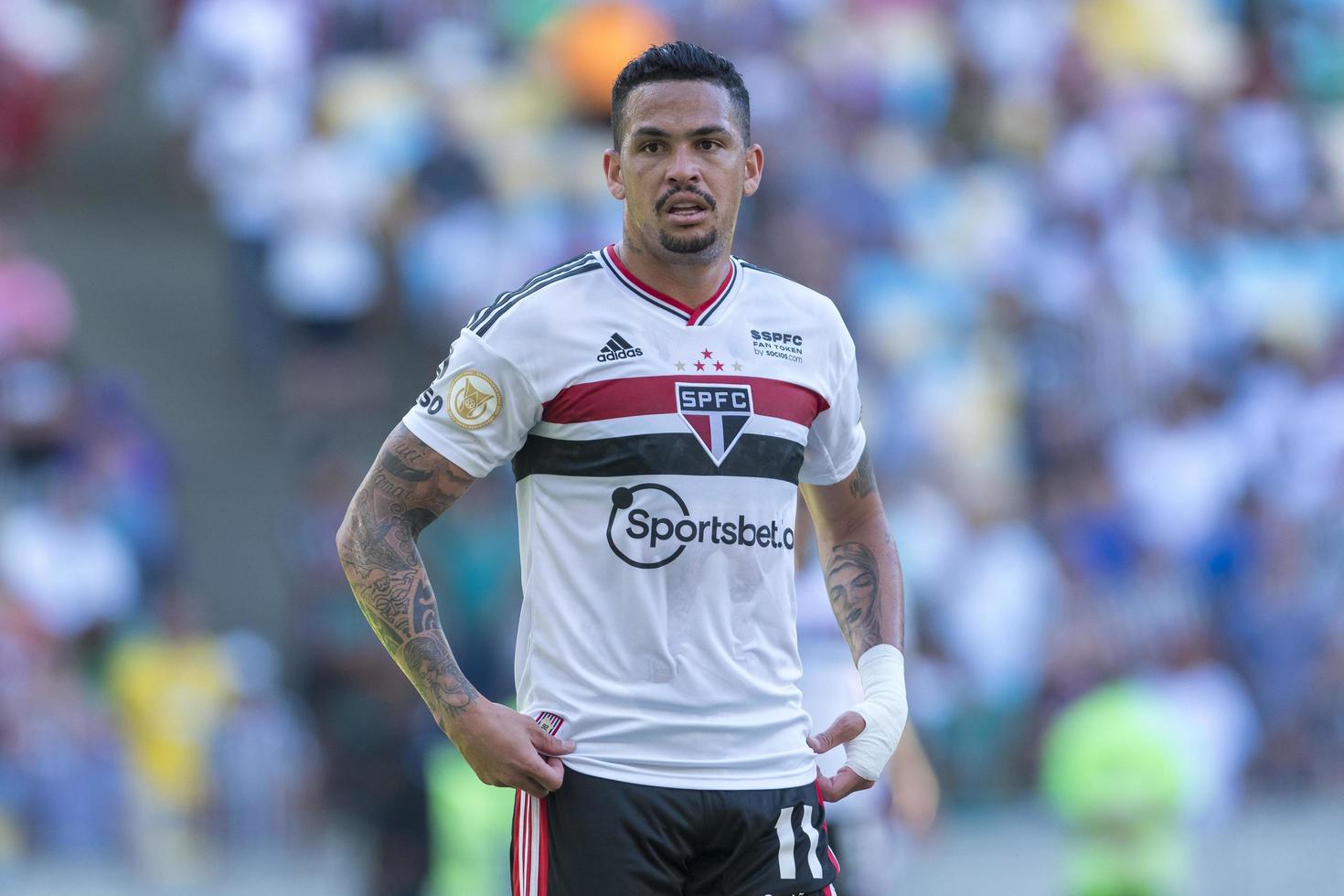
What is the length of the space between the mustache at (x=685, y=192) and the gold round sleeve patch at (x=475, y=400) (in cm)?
49

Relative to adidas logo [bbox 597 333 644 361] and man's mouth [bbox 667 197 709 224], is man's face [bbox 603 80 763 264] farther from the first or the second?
adidas logo [bbox 597 333 644 361]

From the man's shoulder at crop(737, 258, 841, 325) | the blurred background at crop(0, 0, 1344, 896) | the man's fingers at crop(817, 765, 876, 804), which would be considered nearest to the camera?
the man's fingers at crop(817, 765, 876, 804)

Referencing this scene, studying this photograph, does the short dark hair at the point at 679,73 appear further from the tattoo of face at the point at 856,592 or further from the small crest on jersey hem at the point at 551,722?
the small crest on jersey hem at the point at 551,722

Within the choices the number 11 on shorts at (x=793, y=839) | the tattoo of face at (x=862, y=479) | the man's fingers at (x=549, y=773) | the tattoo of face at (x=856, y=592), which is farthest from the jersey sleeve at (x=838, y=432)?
the man's fingers at (x=549, y=773)

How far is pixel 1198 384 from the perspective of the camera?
1350cm

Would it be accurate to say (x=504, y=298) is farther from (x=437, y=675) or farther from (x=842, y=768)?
(x=842, y=768)


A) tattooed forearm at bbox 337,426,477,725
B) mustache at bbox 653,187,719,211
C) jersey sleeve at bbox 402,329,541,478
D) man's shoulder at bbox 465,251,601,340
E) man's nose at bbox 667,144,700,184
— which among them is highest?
man's nose at bbox 667,144,700,184

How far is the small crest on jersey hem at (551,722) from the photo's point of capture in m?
4.08

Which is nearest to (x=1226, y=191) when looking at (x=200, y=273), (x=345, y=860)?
(x=200, y=273)

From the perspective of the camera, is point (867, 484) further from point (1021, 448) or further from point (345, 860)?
point (1021, 448)

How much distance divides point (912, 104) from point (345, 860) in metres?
8.69

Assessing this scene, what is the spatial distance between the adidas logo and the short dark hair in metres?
0.43

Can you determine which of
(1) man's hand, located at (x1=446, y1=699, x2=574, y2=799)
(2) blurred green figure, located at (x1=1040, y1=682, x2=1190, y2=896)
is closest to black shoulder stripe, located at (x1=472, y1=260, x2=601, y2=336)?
(1) man's hand, located at (x1=446, y1=699, x2=574, y2=799)

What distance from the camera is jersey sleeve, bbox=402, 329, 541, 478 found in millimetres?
4078
